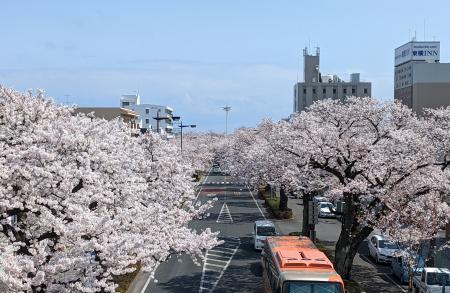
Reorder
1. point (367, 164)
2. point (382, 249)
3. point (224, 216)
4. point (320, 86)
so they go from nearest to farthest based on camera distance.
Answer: point (367, 164)
point (382, 249)
point (224, 216)
point (320, 86)

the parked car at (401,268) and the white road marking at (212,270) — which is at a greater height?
the parked car at (401,268)

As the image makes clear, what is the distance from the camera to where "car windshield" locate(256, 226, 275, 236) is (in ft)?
121

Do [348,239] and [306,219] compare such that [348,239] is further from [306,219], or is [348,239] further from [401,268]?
[306,219]

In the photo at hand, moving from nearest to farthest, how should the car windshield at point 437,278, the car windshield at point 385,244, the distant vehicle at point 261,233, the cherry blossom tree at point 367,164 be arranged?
1. the cherry blossom tree at point 367,164
2. the car windshield at point 437,278
3. the car windshield at point 385,244
4. the distant vehicle at point 261,233

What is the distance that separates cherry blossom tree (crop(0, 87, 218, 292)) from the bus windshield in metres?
3.90

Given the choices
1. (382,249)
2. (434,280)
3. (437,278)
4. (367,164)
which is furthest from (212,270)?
(437,278)

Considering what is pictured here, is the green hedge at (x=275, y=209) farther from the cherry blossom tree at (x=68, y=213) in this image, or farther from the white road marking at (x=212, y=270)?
the cherry blossom tree at (x=68, y=213)

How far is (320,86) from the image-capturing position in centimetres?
13850

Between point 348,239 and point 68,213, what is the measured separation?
15010 millimetres

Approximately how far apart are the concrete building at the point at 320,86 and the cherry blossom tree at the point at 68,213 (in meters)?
118

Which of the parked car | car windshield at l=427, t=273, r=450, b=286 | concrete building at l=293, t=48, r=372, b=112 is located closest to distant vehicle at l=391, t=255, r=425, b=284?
the parked car

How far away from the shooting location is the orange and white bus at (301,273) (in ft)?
57.2

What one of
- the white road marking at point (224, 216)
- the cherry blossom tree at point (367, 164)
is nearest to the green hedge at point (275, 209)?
A: the white road marking at point (224, 216)

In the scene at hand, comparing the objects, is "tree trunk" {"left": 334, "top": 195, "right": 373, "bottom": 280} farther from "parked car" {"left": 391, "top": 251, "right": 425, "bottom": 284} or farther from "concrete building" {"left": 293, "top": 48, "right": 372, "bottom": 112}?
"concrete building" {"left": 293, "top": 48, "right": 372, "bottom": 112}
